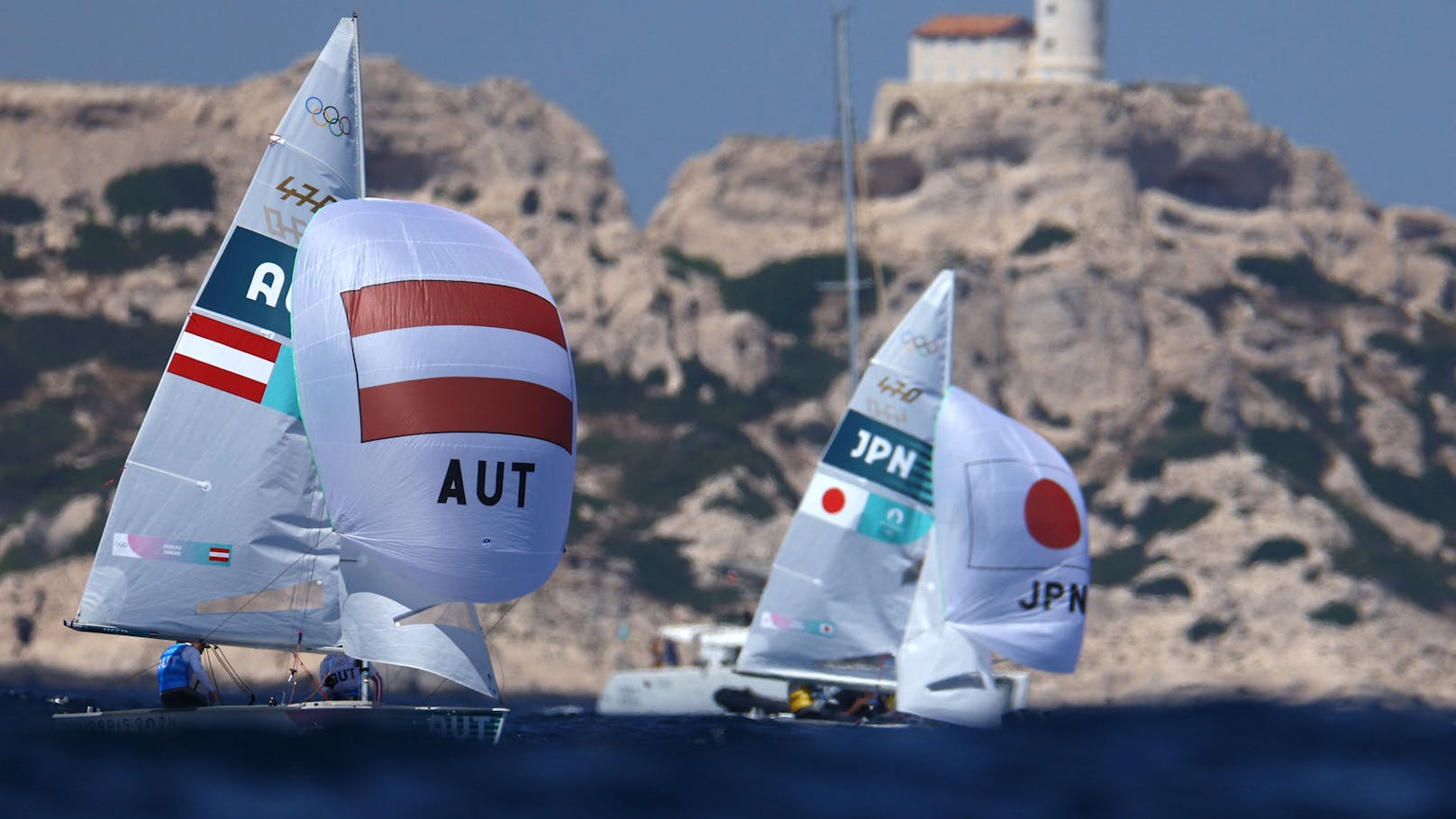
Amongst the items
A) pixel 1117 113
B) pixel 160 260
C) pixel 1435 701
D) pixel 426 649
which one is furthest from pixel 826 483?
pixel 1117 113

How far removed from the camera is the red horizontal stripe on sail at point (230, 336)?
2084cm

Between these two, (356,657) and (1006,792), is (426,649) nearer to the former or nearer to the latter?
(356,657)

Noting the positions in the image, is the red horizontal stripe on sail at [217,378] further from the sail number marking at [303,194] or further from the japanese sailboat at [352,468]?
the sail number marking at [303,194]

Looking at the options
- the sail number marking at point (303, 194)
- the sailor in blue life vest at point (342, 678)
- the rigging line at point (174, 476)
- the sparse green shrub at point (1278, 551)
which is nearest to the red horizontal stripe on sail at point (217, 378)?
the rigging line at point (174, 476)

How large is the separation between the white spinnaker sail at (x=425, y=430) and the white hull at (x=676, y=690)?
40.3ft

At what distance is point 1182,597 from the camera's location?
58656 millimetres

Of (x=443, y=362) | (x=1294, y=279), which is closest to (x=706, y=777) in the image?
(x=443, y=362)

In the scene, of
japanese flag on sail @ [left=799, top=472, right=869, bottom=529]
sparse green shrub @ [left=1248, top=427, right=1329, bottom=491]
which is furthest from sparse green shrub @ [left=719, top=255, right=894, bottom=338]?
japanese flag on sail @ [left=799, top=472, right=869, bottom=529]

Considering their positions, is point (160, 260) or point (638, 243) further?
point (638, 243)

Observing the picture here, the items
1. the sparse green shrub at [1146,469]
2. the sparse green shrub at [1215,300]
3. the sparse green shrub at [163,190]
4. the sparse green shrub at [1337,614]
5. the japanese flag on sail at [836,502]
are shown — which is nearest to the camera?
the japanese flag on sail at [836,502]

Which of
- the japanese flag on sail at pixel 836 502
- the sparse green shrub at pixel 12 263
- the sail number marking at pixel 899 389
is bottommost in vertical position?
the japanese flag on sail at pixel 836 502

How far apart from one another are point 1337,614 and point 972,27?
123ft

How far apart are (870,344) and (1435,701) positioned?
63.8 ft

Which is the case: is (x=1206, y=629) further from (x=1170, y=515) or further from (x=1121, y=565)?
(x=1170, y=515)
